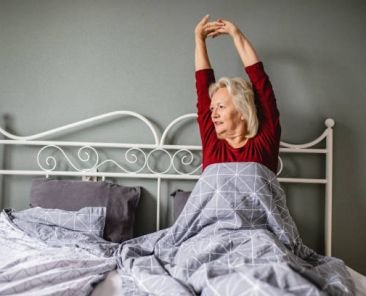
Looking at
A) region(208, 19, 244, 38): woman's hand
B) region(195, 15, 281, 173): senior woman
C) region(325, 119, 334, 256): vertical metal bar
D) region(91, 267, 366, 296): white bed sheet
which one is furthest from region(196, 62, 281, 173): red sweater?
region(91, 267, 366, 296): white bed sheet

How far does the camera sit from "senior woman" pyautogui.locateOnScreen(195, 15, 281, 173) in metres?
1.49

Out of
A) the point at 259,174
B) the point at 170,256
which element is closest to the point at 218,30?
the point at 259,174

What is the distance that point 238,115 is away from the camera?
150cm

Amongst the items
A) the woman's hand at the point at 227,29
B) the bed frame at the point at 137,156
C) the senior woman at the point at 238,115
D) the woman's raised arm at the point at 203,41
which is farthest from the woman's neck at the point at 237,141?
the woman's hand at the point at 227,29

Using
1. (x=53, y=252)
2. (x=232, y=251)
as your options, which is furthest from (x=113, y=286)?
(x=232, y=251)

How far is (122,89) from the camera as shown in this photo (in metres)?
1.86

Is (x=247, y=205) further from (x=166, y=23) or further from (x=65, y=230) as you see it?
(x=166, y=23)

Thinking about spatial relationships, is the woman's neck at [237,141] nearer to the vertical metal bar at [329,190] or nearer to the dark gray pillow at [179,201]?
the dark gray pillow at [179,201]

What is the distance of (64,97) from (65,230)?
30.4 inches

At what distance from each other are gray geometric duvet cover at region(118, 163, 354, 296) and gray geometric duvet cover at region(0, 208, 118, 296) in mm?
111

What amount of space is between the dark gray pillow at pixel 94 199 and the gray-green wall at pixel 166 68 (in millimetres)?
295

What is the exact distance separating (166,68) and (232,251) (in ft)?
3.73

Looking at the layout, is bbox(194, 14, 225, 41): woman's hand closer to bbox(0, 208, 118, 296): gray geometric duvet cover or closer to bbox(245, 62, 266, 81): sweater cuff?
bbox(245, 62, 266, 81): sweater cuff

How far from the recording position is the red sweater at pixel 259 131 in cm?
147
